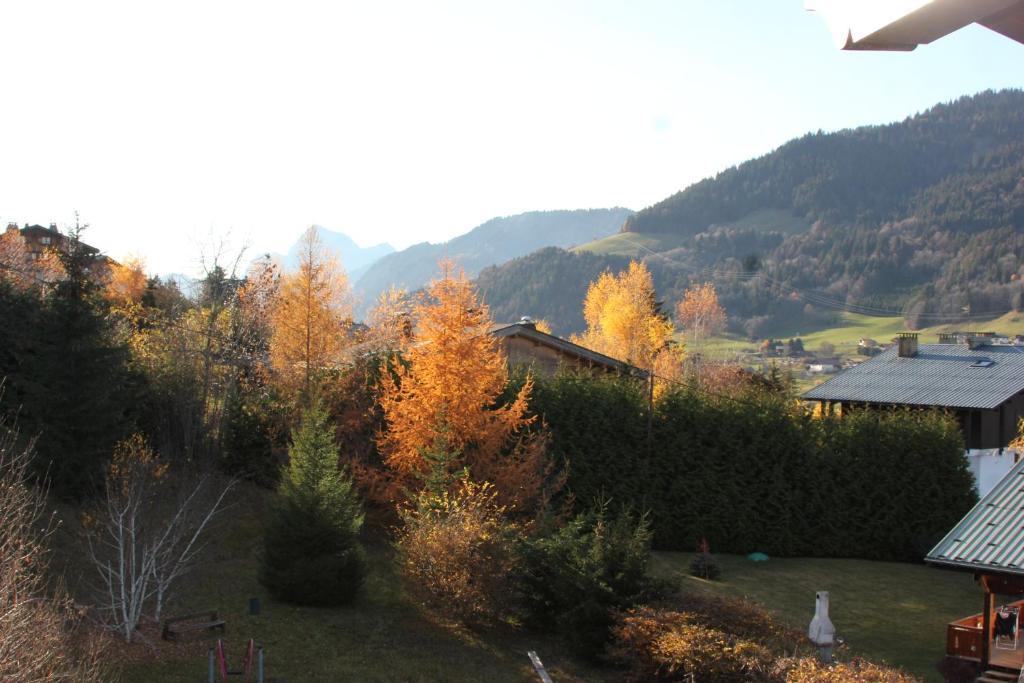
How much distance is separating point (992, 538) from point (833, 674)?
16.8ft

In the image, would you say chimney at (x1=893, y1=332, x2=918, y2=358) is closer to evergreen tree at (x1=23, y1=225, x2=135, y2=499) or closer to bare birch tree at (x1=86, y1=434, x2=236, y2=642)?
bare birch tree at (x1=86, y1=434, x2=236, y2=642)

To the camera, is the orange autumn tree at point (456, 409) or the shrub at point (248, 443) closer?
the orange autumn tree at point (456, 409)

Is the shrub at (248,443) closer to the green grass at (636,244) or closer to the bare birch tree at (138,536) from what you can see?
the bare birch tree at (138,536)

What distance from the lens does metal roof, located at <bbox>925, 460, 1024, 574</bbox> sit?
43.4ft

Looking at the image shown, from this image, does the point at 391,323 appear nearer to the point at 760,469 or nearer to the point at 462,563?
the point at 760,469

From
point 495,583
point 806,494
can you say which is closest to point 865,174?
point 806,494

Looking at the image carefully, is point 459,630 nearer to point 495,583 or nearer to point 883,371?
point 495,583

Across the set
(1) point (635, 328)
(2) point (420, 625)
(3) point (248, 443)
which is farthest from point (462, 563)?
(1) point (635, 328)

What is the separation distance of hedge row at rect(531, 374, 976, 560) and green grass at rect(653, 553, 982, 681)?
73cm

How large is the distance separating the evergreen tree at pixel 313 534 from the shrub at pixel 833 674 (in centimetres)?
783

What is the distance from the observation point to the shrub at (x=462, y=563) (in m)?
15.2

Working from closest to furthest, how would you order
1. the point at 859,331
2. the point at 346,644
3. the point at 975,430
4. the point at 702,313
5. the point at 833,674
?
the point at 833,674 < the point at 346,644 < the point at 975,430 < the point at 702,313 < the point at 859,331

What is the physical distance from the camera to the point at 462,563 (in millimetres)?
15211

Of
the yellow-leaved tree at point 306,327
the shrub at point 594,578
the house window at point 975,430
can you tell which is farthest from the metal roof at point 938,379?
the shrub at point 594,578
